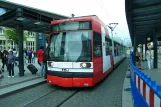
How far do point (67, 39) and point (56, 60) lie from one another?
0.98 m

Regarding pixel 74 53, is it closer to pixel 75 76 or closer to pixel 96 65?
pixel 75 76

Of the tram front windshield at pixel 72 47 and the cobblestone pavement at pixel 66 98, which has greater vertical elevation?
the tram front windshield at pixel 72 47

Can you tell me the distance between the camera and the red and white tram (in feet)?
33.0

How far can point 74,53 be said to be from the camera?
33.5ft

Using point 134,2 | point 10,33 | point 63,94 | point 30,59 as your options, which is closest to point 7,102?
point 63,94

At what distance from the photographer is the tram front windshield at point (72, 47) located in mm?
10164

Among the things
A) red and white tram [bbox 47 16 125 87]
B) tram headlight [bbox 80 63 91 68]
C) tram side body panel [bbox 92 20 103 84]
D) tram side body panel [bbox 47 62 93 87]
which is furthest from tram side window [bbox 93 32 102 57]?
tram side body panel [bbox 47 62 93 87]

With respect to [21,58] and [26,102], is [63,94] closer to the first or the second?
[26,102]

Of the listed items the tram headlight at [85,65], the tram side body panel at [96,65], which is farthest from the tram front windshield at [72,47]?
the tram side body panel at [96,65]

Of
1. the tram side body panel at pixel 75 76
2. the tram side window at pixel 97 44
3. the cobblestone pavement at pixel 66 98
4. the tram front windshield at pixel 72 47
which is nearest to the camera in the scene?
the cobblestone pavement at pixel 66 98

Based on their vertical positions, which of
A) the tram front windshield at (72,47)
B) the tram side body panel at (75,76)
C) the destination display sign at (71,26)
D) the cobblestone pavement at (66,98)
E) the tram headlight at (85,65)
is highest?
the destination display sign at (71,26)

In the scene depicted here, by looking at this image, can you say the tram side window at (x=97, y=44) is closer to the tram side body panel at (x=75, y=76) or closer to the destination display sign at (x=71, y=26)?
the destination display sign at (x=71, y=26)

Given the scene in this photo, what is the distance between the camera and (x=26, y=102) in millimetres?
8102

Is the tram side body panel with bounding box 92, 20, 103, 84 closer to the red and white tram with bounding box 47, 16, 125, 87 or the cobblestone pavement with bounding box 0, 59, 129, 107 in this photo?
the red and white tram with bounding box 47, 16, 125, 87
